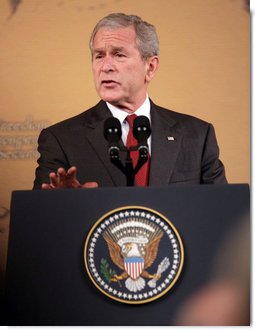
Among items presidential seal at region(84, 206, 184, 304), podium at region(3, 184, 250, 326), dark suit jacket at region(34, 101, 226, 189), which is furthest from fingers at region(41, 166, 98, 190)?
dark suit jacket at region(34, 101, 226, 189)

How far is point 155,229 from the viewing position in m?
2.70

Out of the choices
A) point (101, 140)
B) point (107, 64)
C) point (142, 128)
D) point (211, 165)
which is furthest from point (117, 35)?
point (142, 128)

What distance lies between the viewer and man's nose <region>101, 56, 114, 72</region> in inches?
157

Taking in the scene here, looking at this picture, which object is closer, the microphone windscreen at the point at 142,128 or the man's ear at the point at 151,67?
the microphone windscreen at the point at 142,128

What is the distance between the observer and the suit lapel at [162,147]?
12.2 ft

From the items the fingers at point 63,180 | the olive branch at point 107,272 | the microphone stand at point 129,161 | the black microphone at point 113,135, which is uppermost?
the black microphone at point 113,135

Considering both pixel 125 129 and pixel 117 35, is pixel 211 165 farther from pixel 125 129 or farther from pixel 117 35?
pixel 117 35

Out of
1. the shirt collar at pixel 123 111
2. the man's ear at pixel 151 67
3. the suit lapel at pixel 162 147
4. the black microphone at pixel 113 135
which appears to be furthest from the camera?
the man's ear at pixel 151 67

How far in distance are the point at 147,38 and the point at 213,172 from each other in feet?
2.83

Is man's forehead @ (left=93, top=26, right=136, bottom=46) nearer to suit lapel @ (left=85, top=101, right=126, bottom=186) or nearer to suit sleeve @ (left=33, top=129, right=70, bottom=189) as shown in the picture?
suit lapel @ (left=85, top=101, right=126, bottom=186)

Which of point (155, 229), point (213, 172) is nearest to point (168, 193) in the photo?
point (155, 229)

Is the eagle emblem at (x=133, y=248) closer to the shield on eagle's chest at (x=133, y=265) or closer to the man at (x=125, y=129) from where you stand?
A: the shield on eagle's chest at (x=133, y=265)

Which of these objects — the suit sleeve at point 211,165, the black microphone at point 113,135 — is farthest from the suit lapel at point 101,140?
the black microphone at point 113,135

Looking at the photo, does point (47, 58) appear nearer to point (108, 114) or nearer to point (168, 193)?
point (108, 114)
